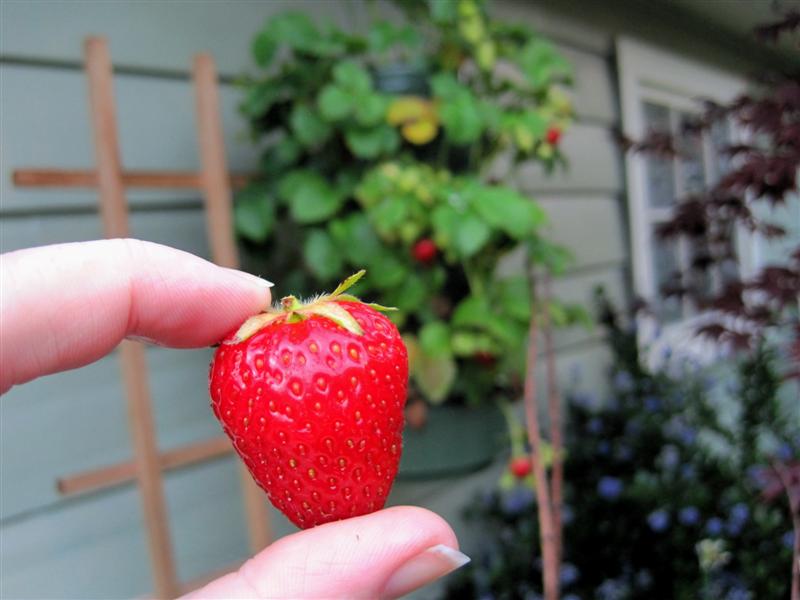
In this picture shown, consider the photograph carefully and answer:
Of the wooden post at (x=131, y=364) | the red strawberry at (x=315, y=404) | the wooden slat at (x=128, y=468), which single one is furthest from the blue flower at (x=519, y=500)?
the red strawberry at (x=315, y=404)

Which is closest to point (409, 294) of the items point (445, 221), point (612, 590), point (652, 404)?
point (445, 221)

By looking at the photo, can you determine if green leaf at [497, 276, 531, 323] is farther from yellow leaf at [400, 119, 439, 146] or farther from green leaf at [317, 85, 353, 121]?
green leaf at [317, 85, 353, 121]

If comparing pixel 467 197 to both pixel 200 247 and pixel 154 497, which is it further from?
pixel 154 497

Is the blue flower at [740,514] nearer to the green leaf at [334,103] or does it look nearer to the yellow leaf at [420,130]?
the yellow leaf at [420,130]

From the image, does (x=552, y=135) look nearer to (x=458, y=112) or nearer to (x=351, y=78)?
(x=458, y=112)

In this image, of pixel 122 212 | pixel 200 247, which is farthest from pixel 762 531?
pixel 122 212

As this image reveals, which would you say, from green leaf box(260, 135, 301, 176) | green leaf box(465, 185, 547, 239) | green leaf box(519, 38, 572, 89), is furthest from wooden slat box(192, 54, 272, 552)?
green leaf box(519, 38, 572, 89)

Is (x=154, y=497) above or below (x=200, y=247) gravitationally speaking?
below
